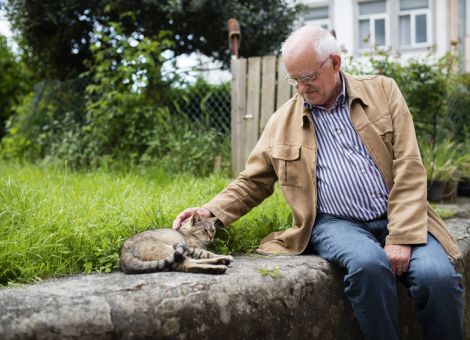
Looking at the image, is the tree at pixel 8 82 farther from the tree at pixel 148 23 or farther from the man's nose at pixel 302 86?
the man's nose at pixel 302 86

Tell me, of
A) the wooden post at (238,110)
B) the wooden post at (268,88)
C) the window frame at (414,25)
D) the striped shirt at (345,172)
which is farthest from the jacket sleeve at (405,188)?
the window frame at (414,25)

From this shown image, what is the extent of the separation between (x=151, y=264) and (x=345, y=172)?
1.23 m

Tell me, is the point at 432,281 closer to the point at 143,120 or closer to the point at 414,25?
the point at 143,120

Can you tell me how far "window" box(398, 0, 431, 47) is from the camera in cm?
1762

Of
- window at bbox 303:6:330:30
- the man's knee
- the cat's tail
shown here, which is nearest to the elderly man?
the man's knee

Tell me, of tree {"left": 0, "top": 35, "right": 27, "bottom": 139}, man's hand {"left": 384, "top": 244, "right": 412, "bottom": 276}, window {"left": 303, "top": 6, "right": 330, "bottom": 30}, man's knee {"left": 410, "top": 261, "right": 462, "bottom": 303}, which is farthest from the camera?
window {"left": 303, "top": 6, "right": 330, "bottom": 30}

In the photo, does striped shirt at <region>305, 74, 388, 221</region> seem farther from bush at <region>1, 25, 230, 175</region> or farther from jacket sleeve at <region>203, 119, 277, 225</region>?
bush at <region>1, 25, 230, 175</region>

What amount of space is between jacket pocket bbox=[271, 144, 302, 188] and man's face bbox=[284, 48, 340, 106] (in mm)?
315

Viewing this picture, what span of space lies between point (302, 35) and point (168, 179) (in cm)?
335

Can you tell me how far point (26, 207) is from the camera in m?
3.71

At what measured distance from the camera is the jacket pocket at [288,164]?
10.9ft

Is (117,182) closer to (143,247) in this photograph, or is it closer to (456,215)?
(143,247)

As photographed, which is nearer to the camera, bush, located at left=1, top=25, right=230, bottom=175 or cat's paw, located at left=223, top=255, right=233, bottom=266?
cat's paw, located at left=223, top=255, right=233, bottom=266

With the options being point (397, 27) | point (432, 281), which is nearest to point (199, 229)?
point (432, 281)
